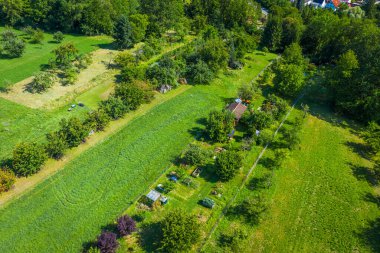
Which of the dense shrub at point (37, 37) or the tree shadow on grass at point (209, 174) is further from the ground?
the dense shrub at point (37, 37)

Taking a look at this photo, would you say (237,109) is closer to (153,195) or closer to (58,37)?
(153,195)

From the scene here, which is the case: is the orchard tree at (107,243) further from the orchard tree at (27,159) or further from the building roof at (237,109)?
the building roof at (237,109)

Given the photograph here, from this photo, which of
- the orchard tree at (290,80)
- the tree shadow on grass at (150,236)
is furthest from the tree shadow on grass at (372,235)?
the orchard tree at (290,80)

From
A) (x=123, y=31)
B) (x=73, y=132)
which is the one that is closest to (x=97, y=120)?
(x=73, y=132)

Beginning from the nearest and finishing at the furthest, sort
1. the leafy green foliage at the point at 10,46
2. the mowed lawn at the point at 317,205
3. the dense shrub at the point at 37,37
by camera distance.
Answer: the mowed lawn at the point at 317,205 < the leafy green foliage at the point at 10,46 < the dense shrub at the point at 37,37

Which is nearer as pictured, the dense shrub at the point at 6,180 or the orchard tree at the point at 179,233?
the orchard tree at the point at 179,233

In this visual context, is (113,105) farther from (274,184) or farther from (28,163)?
(274,184)

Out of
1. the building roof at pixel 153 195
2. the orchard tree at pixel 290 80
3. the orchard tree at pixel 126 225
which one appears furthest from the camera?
the orchard tree at pixel 290 80
